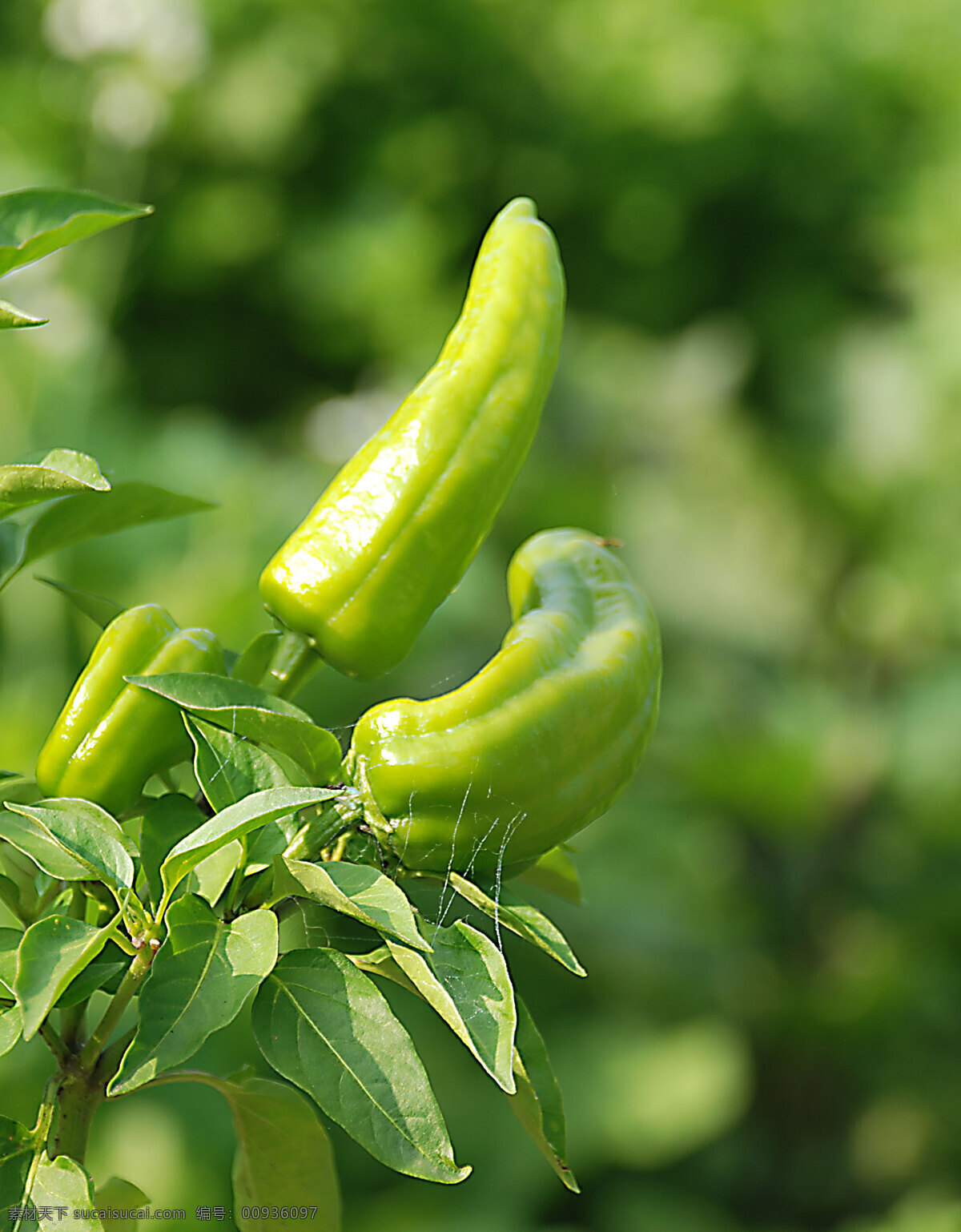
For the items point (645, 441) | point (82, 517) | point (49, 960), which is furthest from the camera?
point (645, 441)

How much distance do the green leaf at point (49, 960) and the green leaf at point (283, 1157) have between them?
0.31ft

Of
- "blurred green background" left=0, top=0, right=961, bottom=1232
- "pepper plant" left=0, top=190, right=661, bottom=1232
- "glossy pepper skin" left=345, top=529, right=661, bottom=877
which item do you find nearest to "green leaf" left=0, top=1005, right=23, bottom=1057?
"pepper plant" left=0, top=190, right=661, bottom=1232

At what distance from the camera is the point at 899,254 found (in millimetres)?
2848

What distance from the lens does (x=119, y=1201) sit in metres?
0.34

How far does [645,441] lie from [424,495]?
2.07 metres

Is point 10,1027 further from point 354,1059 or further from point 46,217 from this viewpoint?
point 46,217

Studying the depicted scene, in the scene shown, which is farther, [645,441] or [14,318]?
[645,441]

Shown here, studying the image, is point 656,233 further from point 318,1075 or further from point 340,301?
point 318,1075

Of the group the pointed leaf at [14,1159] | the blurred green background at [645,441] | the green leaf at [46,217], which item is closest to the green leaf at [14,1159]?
the pointed leaf at [14,1159]

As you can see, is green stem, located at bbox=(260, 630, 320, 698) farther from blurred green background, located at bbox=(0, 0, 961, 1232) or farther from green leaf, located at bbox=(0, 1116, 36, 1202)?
blurred green background, located at bbox=(0, 0, 961, 1232)

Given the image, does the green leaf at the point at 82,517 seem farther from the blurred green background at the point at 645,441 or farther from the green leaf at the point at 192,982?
the blurred green background at the point at 645,441

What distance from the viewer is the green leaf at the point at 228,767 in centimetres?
29

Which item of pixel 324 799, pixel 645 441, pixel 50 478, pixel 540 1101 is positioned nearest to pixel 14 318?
pixel 50 478

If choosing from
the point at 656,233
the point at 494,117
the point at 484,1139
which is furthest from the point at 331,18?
the point at 484,1139
